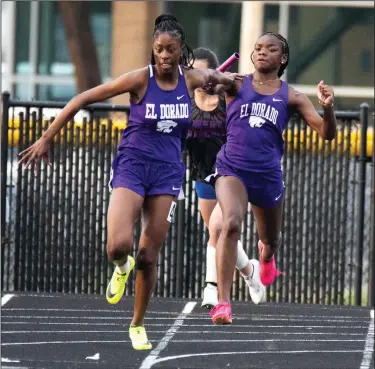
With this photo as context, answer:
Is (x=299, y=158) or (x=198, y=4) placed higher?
(x=198, y=4)

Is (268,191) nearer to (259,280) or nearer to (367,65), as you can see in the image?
(259,280)

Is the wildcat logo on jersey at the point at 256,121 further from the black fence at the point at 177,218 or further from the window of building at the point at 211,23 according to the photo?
the window of building at the point at 211,23

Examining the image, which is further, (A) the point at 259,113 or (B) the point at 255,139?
(B) the point at 255,139

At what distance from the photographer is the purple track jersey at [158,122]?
28.6 feet

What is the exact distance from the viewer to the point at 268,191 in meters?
9.43

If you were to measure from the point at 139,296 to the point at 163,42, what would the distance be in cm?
178

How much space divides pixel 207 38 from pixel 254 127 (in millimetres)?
14936

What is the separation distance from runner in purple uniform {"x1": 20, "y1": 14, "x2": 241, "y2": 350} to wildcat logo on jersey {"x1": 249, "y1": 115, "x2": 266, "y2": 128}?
1.07 ft

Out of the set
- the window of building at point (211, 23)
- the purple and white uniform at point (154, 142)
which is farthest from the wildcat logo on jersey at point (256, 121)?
the window of building at point (211, 23)

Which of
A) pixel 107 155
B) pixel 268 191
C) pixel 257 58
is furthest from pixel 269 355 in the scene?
pixel 107 155

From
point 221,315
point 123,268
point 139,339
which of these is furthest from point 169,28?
point 139,339

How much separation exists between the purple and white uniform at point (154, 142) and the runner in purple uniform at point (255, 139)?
375mm

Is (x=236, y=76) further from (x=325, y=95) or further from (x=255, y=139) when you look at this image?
(x=325, y=95)

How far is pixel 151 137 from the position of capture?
28.9ft
